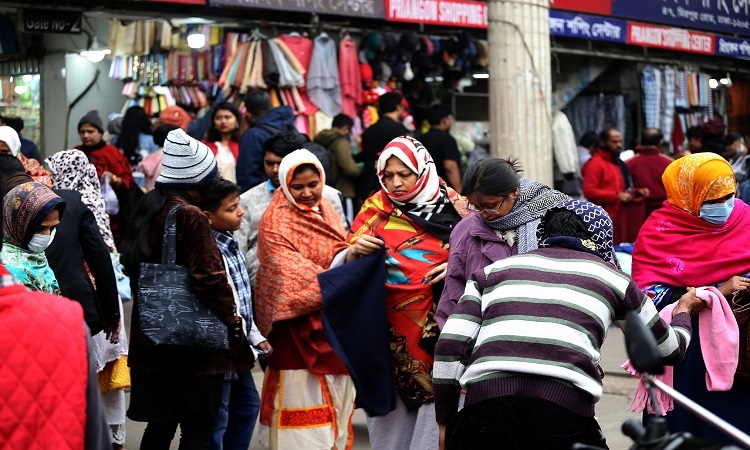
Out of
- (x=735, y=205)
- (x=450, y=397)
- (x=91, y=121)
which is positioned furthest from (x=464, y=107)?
(x=450, y=397)

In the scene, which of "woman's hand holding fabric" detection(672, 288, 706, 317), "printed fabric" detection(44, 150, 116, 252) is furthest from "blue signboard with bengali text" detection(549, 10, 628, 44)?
"woman's hand holding fabric" detection(672, 288, 706, 317)

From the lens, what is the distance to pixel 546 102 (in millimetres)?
9508

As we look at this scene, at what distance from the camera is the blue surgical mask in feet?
16.3

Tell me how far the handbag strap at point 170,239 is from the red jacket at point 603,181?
697 cm

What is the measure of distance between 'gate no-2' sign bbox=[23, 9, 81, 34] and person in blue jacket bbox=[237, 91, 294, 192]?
2.44 metres

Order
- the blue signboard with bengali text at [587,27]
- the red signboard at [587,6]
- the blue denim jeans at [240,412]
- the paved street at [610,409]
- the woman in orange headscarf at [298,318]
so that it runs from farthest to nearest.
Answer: the red signboard at [587,6]
the blue signboard with bengali text at [587,27]
the paved street at [610,409]
the woman in orange headscarf at [298,318]
the blue denim jeans at [240,412]

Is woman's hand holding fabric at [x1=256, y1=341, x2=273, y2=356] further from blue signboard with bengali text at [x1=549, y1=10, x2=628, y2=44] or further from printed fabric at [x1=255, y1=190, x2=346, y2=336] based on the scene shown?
blue signboard with bengali text at [x1=549, y1=10, x2=628, y2=44]

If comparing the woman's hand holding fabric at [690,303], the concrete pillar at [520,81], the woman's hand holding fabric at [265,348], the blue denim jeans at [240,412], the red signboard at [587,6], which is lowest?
the blue denim jeans at [240,412]

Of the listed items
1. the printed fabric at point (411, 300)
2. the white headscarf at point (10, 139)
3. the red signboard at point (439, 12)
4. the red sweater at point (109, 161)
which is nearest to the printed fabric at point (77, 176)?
the white headscarf at point (10, 139)

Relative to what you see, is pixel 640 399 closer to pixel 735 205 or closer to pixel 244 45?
pixel 735 205

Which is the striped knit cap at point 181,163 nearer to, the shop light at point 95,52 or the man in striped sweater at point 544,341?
the man in striped sweater at point 544,341

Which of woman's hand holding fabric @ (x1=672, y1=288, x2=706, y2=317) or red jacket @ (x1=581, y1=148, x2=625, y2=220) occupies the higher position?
red jacket @ (x1=581, y1=148, x2=625, y2=220)

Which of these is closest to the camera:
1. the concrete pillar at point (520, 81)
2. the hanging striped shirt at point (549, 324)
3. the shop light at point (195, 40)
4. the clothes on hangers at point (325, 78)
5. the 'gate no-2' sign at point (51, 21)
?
the hanging striped shirt at point (549, 324)

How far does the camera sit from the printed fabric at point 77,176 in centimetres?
678
